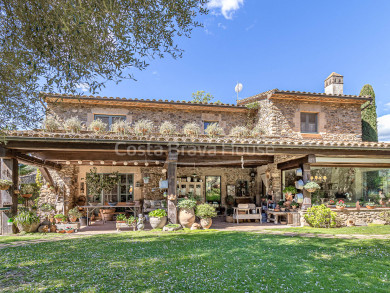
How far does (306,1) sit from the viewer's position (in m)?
10.2

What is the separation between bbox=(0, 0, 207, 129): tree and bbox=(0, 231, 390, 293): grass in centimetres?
269

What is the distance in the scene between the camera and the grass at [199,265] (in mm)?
3574

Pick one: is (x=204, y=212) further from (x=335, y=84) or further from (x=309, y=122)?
(x=335, y=84)

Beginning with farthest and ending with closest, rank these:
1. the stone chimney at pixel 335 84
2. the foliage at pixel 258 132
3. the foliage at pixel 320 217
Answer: the stone chimney at pixel 335 84 < the foliage at pixel 258 132 < the foliage at pixel 320 217

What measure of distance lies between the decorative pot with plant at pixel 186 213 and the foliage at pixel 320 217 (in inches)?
153

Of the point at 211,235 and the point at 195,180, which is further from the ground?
the point at 195,180

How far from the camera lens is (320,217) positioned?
8.47 m

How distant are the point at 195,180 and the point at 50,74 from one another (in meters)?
9.57

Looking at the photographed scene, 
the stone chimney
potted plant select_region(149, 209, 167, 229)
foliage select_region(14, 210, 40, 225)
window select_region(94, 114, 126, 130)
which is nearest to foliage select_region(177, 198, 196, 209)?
A: potted plant select_region(149, 209, 167, 229)

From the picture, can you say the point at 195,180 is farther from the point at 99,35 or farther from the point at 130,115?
the point at 99,35

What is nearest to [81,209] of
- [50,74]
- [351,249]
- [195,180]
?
[195,180]

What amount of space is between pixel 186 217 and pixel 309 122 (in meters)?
7.58

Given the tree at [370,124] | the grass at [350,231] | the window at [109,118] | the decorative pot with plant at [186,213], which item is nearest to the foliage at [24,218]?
the decorative pot with plant at [186,213]

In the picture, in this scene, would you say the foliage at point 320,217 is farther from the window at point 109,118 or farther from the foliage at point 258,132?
the window at point 109,118
